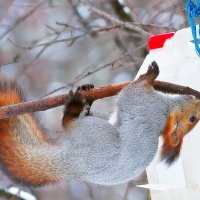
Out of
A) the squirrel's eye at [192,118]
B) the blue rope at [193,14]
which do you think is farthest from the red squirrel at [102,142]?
the blue rope at [193,14]

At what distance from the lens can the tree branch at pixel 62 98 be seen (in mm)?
852

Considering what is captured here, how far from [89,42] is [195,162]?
168cm

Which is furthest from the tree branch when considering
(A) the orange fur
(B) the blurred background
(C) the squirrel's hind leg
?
(B) the blurred background

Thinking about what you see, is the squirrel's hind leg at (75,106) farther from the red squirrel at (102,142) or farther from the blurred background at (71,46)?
the blurred background at (71,46)

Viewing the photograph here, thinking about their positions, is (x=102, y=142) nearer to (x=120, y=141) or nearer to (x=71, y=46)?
(x=120, y=141)

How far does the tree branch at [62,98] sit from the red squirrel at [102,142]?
0.23 feet

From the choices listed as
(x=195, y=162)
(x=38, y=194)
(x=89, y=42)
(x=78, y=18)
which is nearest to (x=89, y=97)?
(x=195, y=162)

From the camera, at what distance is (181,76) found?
1.03m

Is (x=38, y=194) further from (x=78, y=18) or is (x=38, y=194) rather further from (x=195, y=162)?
(x=195, y=162)

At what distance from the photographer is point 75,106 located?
0.97m

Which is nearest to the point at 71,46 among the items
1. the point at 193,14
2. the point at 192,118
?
the point at 192,118

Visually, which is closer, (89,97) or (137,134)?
(89,97)

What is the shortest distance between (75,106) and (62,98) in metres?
0.08

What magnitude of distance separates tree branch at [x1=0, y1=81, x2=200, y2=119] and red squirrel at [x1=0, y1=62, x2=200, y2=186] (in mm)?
69
